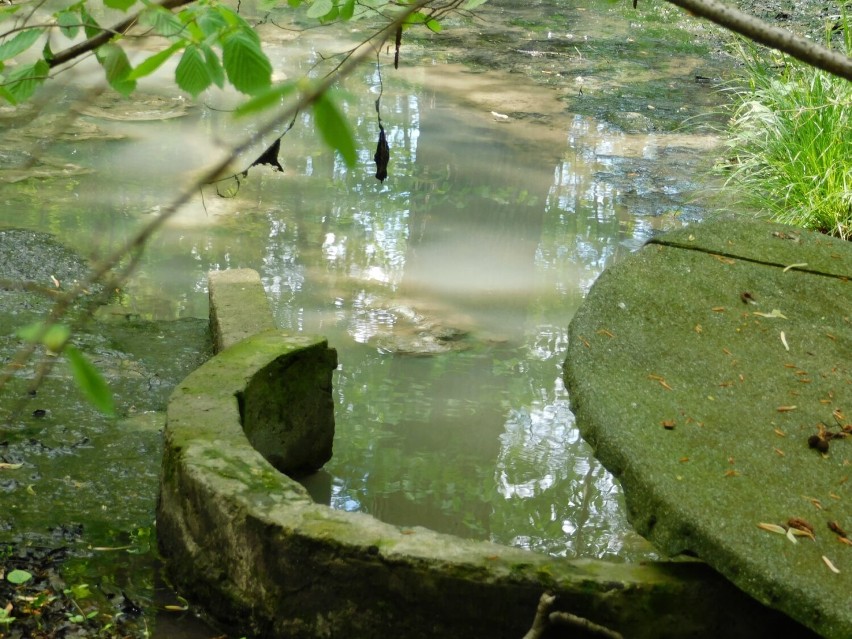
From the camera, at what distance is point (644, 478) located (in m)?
2.70

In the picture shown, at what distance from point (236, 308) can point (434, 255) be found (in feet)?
7.12

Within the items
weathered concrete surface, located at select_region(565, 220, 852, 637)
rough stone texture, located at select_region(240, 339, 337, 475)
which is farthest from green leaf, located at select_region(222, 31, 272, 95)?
rough stone texture, located at select_region(240, 339, 337, 475)

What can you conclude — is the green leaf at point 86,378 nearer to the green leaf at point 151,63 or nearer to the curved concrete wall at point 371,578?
the green leaf at point 151,63

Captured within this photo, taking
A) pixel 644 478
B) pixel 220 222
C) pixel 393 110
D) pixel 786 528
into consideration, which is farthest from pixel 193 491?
pixel 393 110

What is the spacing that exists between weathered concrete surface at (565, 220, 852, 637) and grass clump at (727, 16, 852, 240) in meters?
1.89

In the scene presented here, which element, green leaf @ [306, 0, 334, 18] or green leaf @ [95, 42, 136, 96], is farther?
green leaf @ [306, 0, 334, 18]

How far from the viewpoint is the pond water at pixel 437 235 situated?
4.06 metres

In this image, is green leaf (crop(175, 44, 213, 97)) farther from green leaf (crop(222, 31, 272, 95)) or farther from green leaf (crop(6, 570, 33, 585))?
green leaf (crop(6, 570, 33, 585))

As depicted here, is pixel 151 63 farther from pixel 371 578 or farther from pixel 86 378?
pixel 371 578

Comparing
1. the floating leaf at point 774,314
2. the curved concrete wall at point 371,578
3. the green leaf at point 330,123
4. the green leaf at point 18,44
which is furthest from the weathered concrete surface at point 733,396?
the green leaf at point 330,123

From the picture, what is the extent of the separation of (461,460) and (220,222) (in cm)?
291

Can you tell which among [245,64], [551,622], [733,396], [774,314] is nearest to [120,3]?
[245,64]

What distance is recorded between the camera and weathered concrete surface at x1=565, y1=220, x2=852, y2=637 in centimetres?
250

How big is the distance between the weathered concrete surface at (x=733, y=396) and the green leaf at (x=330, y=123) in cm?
194
